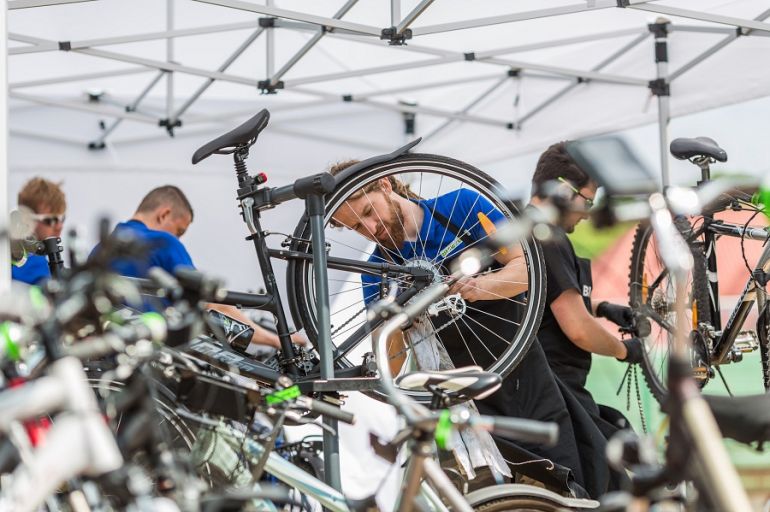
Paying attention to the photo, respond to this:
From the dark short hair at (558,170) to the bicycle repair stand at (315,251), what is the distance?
976 millimetres

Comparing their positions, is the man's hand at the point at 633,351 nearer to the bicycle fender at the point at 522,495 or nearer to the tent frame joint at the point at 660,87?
the bicycle fender at the point at 522,495

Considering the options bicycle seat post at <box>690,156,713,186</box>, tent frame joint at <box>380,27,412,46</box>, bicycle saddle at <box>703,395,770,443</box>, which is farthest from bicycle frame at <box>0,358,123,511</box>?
tent frame joint at <box>380,27,412,46</box>

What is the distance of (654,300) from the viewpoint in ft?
13.8

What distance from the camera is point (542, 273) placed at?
3275mm

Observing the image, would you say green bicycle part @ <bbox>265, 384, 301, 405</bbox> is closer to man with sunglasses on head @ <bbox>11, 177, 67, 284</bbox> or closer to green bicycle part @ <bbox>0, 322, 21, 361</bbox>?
green bicycle part @ <bbox>0, 322, 21, 361</bbox>

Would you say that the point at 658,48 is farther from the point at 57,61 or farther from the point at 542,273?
the point at 57,61

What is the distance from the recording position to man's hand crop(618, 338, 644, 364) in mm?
3869

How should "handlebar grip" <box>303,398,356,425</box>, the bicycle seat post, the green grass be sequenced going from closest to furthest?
"handlebar grip" <box>303,398,356,425</box> → the bicycle seat post → the green grass

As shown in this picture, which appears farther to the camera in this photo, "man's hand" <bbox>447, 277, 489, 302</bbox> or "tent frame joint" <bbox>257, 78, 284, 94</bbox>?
"tent frame joint" <bbox>257, 78, 284, 94</bbox>

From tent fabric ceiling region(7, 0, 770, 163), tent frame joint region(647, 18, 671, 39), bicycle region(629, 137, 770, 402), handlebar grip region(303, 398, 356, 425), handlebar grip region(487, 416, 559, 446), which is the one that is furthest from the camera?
tent frame joint region(647, 18, 671, 39)

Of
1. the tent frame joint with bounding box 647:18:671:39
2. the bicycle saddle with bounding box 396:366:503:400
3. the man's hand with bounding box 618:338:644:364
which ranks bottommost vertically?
the man's hand with bounding box 618:338:644:364

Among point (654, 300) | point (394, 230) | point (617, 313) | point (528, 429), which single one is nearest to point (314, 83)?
point (654, 300)

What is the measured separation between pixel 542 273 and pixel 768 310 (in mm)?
1007

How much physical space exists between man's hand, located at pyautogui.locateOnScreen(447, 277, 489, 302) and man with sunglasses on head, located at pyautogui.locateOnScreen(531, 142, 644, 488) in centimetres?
29
